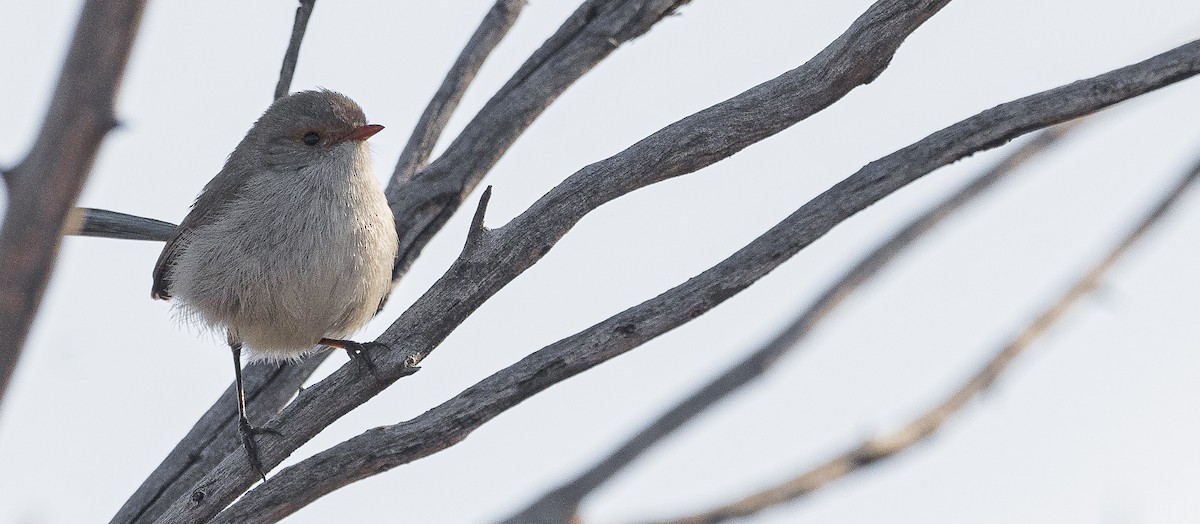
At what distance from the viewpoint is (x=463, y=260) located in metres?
3.54

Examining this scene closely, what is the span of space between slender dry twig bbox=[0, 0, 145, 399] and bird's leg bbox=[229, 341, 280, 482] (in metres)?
2.36

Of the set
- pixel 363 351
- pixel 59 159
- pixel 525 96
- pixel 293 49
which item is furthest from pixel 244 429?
pixel 59 159

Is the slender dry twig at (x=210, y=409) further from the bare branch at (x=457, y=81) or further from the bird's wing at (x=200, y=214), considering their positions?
the bare branch at (x=457, y=81)

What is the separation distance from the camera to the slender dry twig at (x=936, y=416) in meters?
4.79

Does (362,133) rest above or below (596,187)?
above

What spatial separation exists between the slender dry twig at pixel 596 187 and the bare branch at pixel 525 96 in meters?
1.49

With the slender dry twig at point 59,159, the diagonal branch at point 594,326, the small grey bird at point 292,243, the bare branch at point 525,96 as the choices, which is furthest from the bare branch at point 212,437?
the slender dry twig at point 59,159

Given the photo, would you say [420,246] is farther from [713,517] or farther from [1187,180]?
[1187,180]

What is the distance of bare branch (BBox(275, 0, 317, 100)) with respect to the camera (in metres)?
4.83

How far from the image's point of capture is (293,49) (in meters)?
5.00

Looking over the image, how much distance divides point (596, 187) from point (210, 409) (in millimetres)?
2553

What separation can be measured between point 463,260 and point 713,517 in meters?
1.84

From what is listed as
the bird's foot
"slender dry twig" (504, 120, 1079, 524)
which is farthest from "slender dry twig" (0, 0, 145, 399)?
"slender dry twig" (504, 120, 1079, 524)

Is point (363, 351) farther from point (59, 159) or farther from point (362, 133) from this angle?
point (59, 159)
